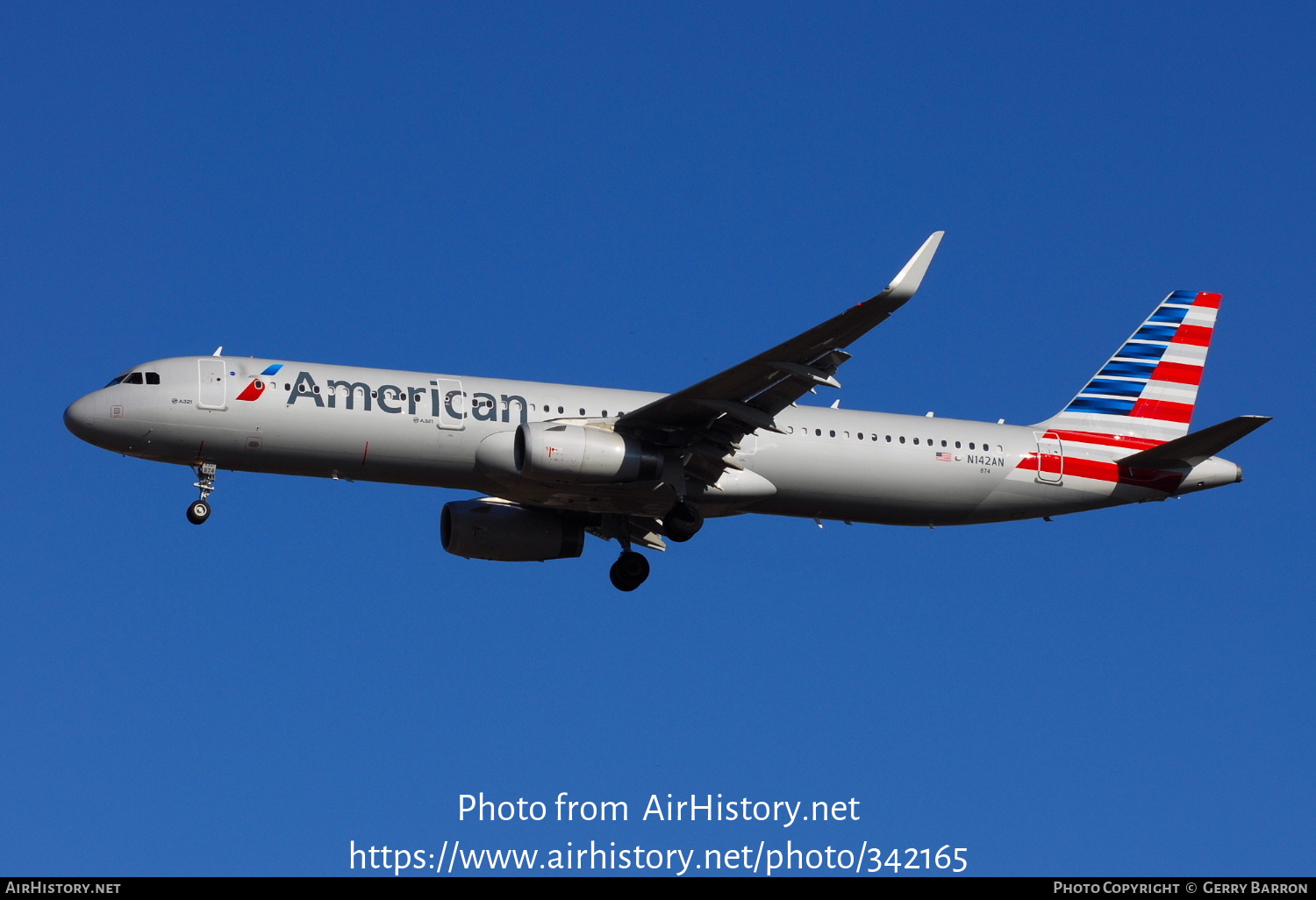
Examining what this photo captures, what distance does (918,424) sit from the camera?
3703 centimetres

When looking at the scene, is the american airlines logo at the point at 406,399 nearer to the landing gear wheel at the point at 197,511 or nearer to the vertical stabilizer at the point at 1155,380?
the landing gear wheel at the point at 197,511

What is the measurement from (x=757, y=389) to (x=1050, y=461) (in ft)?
29.4

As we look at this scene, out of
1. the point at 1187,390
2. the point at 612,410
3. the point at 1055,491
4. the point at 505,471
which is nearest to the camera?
the point at 505,471

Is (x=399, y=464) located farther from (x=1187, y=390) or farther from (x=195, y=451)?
(x=1187, y=390)

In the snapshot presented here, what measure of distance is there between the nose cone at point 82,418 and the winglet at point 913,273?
54.4 ft

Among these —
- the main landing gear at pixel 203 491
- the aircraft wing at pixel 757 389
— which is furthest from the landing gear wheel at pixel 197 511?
the aircraft wing at pixel 757 389

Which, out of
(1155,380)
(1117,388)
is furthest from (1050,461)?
(1155,380)

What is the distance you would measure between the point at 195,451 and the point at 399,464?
13.8ft

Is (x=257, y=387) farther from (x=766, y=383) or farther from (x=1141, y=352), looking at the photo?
(x=1141, y=352)

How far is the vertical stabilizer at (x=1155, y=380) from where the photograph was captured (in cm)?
3953


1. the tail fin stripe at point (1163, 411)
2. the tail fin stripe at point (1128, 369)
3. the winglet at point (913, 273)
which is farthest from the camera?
the tail fin stripe at point (1128, 369)
